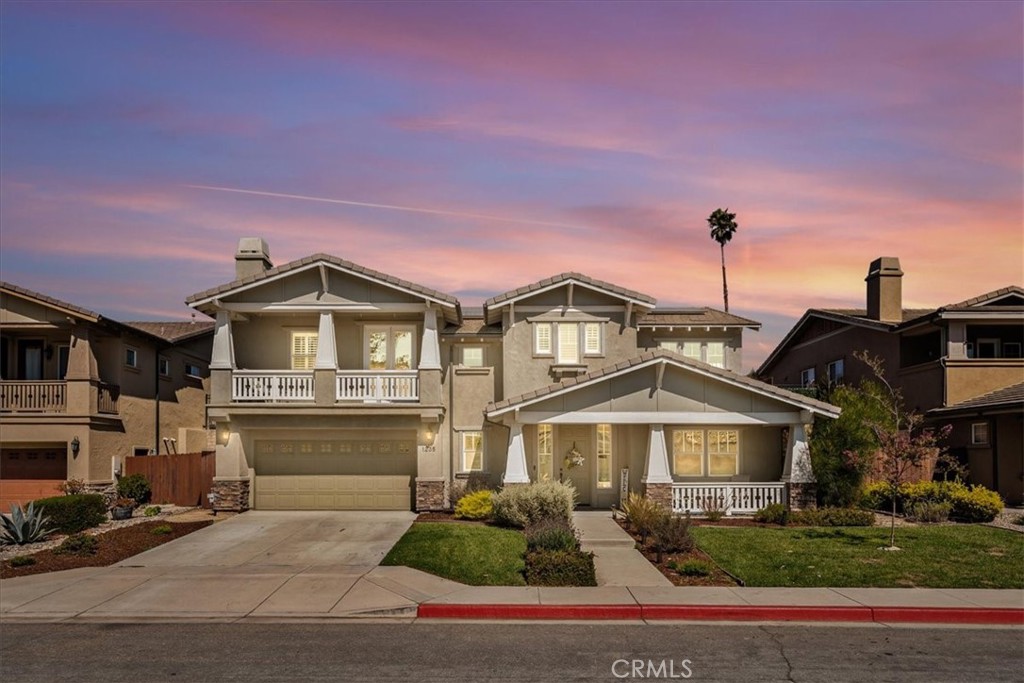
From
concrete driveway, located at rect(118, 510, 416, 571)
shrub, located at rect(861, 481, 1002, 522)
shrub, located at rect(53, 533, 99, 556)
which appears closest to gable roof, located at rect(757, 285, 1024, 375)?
shrub, located at rect(861, 481, 1002, 522)

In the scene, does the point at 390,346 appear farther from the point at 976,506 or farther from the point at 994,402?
the point at 994,402

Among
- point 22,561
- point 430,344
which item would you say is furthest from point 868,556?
point 22,561

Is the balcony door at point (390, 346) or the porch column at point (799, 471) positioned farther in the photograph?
the balcony door at point (390, 346)

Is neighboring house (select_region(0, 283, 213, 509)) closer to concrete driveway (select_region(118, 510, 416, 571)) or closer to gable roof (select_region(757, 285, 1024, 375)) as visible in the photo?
concrete driveway (select_region(118, 510, 416, 571))

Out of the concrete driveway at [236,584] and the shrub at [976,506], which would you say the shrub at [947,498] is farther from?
the concrete driveway at [236,584]

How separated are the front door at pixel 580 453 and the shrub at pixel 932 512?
8.76 m

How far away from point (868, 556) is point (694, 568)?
4095 millimetres

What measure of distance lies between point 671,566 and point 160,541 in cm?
1190

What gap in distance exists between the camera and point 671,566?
1508 centimetres

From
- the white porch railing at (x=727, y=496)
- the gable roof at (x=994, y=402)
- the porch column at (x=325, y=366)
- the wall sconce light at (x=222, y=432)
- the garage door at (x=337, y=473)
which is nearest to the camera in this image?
the white porch railing at (x=727, y=496)

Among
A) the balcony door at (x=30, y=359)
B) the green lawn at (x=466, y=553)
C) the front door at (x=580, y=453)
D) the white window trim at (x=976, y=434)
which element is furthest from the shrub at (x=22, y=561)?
the white window trim at (x=976, y=434)

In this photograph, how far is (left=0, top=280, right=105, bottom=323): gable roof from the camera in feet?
78.8

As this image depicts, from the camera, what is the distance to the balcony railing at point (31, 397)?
24312mm

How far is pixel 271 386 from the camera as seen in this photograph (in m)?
22.7
